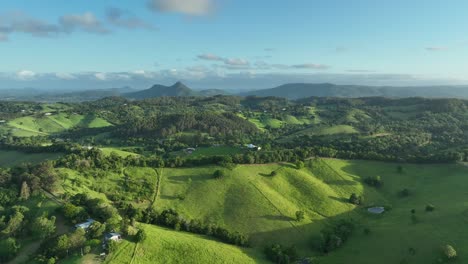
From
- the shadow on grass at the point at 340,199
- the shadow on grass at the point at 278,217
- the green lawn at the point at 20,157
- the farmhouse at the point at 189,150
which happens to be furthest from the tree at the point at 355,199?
the green lawn at the point at 20,157

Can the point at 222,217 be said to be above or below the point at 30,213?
below

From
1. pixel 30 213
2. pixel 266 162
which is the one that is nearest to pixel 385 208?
pixel 266 162

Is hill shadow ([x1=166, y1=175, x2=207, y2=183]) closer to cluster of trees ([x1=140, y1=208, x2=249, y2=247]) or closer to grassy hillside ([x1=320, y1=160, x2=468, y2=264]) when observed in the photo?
cluster of trees ([x1=140, y1=208, x2=249, y2=247])

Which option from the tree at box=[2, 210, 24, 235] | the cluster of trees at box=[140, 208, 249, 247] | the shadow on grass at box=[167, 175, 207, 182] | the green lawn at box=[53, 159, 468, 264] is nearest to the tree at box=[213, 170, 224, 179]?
the green lawn at box=[53, 159, 468, 264]

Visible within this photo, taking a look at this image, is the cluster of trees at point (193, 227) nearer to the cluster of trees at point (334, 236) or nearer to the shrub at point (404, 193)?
the cluster of trees at point (334, 236)

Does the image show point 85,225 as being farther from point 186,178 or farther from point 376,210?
point 376,210

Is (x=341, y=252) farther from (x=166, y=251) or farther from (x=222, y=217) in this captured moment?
(x=166, y=251)
